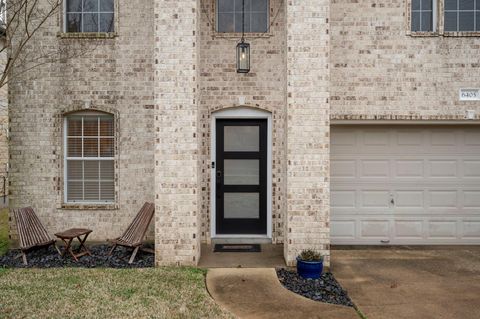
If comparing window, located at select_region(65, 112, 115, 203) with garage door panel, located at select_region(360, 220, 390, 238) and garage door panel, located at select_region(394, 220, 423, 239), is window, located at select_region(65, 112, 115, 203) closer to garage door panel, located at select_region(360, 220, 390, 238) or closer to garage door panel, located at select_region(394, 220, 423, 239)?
garage door panel, located at select_region(360, 220, 390, 238)

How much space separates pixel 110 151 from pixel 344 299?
5181 millimetres

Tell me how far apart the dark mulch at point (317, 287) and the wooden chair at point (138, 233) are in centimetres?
238

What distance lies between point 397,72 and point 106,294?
631 cm

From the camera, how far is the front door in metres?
7.48

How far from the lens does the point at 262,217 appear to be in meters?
7.51

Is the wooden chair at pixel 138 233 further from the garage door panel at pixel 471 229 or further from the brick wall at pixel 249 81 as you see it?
the garage door panel at pixel 471 229

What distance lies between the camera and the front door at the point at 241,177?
24.5 feet

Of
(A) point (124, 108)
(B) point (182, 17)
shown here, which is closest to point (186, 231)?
(A) point (124, 108)

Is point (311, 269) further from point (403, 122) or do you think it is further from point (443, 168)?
→ point (443, 168)

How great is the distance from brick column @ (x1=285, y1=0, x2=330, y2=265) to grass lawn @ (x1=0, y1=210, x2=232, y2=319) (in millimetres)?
1940

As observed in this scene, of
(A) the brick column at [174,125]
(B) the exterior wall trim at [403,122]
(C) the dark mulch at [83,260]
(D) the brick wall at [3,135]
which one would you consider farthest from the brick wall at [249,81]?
(D) the brick wall at [3,135]

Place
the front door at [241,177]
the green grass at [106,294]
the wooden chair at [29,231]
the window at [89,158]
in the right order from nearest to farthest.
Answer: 1. the green grass at [106,294]
2. the wooden chair at [29,231]
3. the front door at [241,177]
4. the window at [89,158]

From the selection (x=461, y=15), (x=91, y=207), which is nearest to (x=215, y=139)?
(x=91, y=207)

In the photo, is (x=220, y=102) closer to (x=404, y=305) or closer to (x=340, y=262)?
(x=340, y=262)
